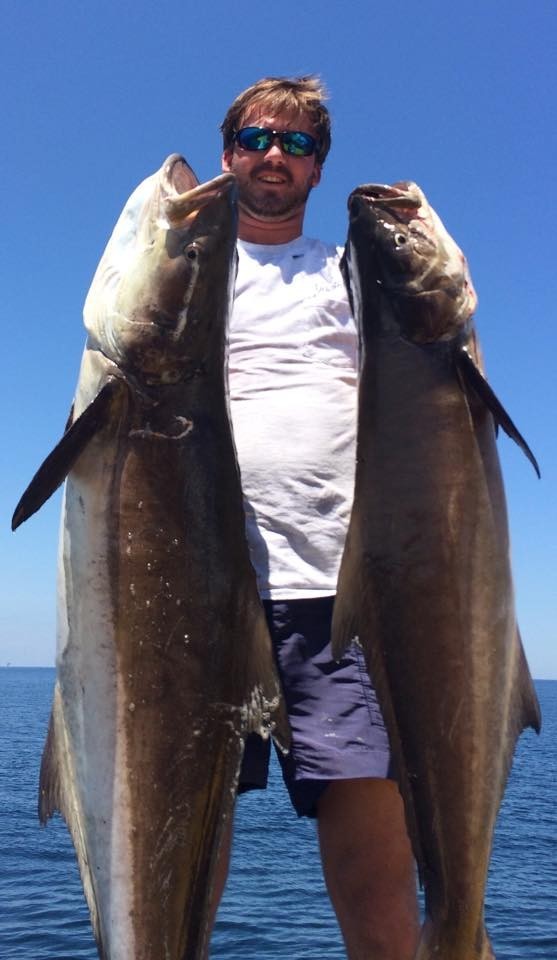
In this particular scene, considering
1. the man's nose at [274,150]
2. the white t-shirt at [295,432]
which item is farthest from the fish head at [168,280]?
the man's nose at [274,150]

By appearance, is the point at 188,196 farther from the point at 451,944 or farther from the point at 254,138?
the point at 451,944

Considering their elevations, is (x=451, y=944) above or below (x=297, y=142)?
below

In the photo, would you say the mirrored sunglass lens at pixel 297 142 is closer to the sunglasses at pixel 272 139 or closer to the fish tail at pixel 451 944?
the sunglasses at pixel 272 139

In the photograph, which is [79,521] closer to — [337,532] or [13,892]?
[337,532]

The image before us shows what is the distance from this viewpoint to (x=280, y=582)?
373cm

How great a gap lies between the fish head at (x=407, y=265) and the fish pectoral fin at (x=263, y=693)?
49.3 inches

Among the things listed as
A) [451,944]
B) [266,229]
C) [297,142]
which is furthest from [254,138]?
[451,944]

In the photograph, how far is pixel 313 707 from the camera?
3.78 metres

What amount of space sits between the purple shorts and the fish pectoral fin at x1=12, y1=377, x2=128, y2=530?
1027 mm

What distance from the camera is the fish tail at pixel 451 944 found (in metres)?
3.05

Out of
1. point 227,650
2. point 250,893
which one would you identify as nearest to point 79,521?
point 227,650

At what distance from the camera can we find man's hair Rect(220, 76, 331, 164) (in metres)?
4.36

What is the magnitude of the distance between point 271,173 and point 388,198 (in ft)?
2.59

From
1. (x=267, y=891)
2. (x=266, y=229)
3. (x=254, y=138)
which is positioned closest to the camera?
(x=254, y=138)
